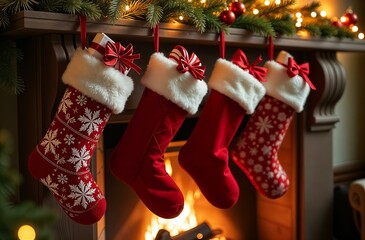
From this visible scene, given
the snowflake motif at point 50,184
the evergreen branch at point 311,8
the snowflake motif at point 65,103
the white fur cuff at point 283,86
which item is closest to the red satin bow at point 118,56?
the snowflake motif at point 65,103

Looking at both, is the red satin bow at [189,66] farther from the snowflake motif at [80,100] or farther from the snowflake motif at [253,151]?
the snowflake motif at [253,151]

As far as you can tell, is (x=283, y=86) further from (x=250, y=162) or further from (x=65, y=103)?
(x=65, y=103)

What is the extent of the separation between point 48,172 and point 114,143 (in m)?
0.46

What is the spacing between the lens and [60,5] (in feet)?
3.81

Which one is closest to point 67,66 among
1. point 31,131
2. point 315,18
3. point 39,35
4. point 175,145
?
point 39,35

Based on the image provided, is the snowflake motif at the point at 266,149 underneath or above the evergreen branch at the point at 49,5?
underneath

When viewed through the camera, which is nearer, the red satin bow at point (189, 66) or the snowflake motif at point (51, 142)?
the snowflake motif at point (51, 142)

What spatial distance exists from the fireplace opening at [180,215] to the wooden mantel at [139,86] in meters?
0.24

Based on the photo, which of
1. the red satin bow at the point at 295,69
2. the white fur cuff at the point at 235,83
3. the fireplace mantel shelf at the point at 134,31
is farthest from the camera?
the red satin bow at the point at 295,69

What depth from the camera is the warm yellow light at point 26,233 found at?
0.54 meters

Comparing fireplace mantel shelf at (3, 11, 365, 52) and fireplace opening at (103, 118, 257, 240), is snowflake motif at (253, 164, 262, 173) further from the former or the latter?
fireplace mantel shelf at (3, 11, 365, 52)

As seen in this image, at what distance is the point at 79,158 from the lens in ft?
3.88

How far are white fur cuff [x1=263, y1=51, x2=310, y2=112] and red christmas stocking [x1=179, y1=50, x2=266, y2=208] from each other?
0.10m

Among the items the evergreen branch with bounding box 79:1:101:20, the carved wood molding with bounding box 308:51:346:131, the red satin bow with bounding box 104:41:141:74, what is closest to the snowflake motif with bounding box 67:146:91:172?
the red satin bow with bounding box 104:41:141:74
